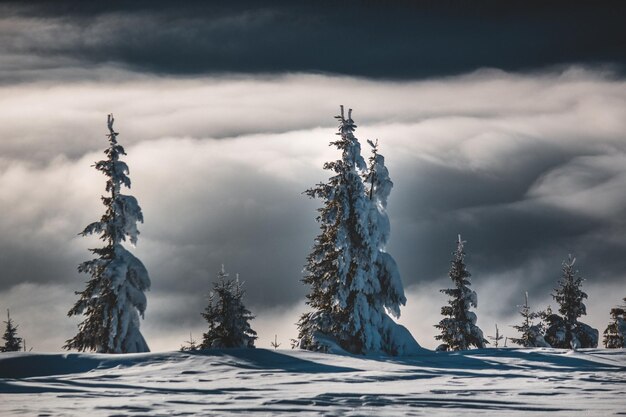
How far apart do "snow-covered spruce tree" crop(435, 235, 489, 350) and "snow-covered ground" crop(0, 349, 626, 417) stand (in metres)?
18.8

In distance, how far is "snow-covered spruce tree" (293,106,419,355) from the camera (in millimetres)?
34000

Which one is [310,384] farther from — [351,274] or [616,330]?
[616,330]

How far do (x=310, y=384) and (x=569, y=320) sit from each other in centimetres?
3735

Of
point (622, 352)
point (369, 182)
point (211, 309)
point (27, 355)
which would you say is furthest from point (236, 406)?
point (211, 309)

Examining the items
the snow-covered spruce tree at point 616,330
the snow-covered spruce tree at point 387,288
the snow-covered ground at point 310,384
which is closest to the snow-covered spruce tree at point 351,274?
the snow-covered spruce tree at point 387,288

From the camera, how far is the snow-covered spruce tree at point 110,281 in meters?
33.8

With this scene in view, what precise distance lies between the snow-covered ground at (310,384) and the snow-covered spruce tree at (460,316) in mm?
18764

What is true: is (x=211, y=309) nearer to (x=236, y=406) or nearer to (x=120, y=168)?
(x=120, y=168)

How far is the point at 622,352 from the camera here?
2661cm

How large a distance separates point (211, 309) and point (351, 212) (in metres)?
13.2

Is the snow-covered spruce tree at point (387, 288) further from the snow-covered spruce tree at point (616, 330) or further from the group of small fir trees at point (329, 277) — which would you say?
the snow-covered spruce tree at point (616, 330)

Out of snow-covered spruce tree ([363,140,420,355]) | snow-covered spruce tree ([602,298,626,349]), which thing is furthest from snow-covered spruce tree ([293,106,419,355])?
snow-covered spruce tree ([602,298,626,349])

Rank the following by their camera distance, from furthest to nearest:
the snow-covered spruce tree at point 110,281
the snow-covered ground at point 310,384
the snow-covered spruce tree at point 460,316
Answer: the snow-covered spruce tree at point 460,316, the snow-covered spruce tree at point 110,281, the snow-covered ground at point 310,384

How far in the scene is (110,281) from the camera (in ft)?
110
